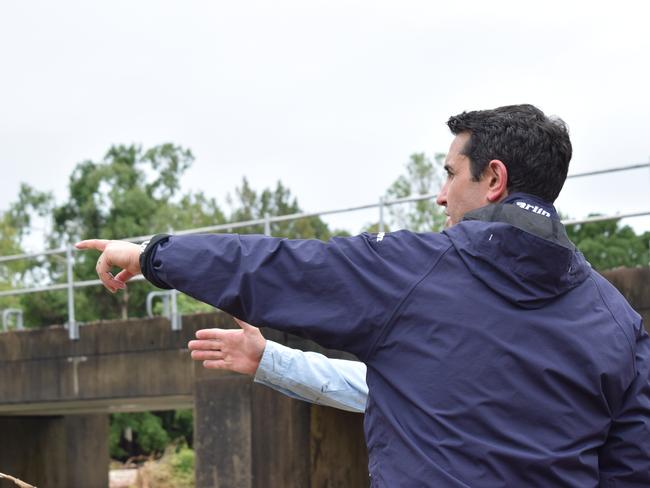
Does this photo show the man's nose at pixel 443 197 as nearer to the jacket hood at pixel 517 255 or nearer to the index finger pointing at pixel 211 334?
the jacket hood at pixel 517 255

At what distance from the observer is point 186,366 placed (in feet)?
34.3

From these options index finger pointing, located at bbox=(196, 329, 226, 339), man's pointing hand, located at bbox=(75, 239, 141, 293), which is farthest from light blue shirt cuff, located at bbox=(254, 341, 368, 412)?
man's pointing hand, located at bbox=(75, 239, 141, 293)

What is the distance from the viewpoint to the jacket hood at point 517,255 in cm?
209

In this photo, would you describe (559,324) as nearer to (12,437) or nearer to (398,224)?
(12,437)

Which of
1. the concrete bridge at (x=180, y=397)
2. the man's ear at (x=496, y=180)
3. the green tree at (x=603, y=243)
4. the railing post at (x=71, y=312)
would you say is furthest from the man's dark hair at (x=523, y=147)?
the green tree at (x=603, y=243)

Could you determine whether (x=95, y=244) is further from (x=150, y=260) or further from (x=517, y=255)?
(x=517, y=255)

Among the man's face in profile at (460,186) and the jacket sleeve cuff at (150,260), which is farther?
the man's face in profile at (460,186)

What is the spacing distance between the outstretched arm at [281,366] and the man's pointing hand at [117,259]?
362 millimetres

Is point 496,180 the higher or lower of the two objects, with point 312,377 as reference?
higher

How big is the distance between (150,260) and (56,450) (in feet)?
50.1

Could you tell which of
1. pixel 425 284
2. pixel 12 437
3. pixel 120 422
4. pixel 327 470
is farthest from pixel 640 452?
pixel 120 422

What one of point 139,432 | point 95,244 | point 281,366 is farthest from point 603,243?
point 95,244

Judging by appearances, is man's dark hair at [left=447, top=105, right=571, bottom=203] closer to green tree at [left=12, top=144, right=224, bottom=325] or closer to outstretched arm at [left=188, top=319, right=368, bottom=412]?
outstretched arm at [left=188, top=319, right=368, bottom=412]

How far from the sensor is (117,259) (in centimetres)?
221
